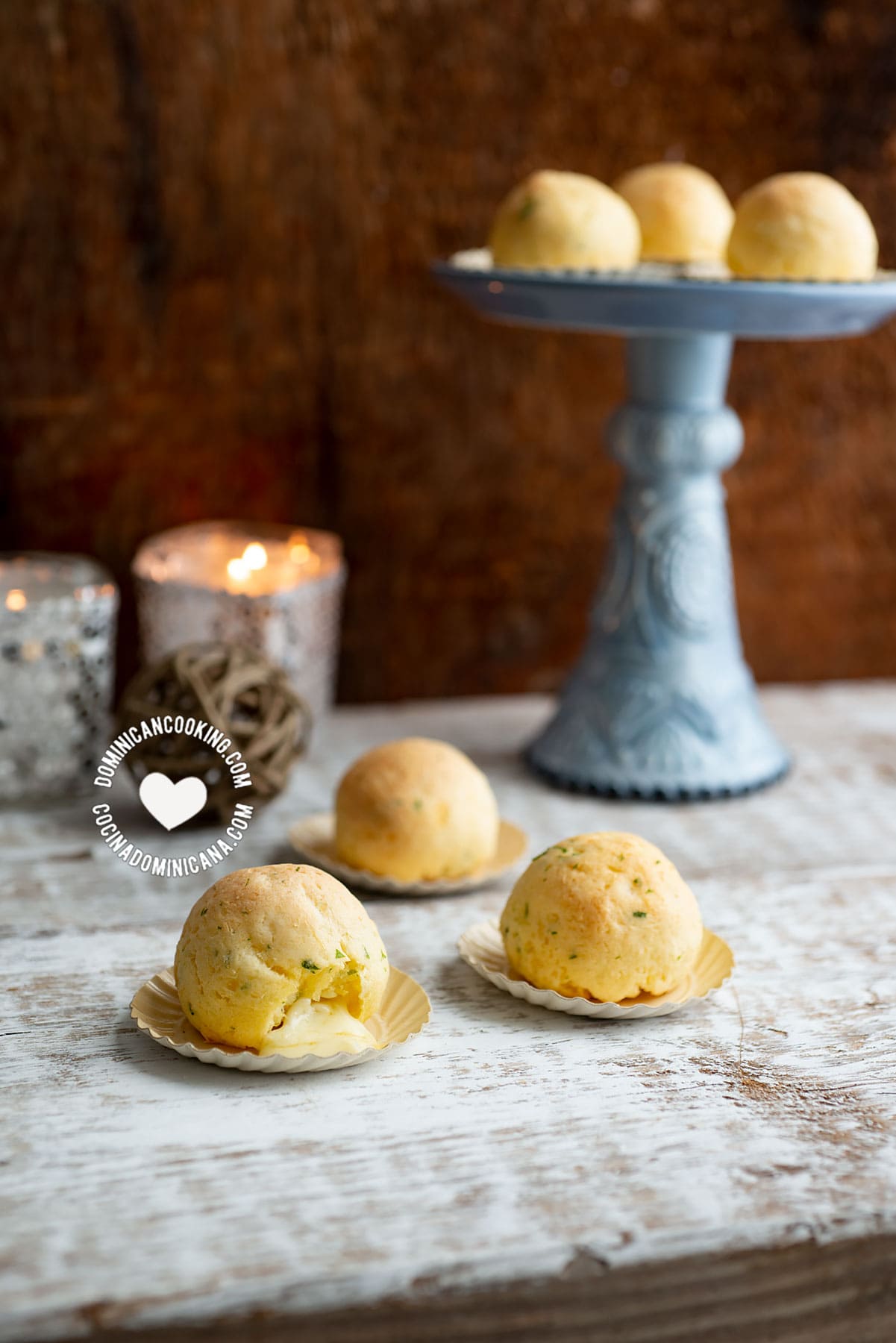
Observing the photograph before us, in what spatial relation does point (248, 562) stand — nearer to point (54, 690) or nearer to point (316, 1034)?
point (54, 690)

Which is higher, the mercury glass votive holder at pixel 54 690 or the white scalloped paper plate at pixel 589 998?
the mercury glass votive holder at pixel 54 690

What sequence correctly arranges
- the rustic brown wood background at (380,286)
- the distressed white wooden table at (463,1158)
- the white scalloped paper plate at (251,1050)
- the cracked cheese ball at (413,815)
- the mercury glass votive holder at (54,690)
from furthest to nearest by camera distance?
the rustic brown wood background at (380,286), the mercury glass votive holder at (54,690), the cracked cheese ball at (413,815), the white scalloped paper plate at (251,1050), the distressed white wooden table at (463,1158)

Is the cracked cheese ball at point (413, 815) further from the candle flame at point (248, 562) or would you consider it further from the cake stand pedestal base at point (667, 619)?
the candle flame at point (248, 562)

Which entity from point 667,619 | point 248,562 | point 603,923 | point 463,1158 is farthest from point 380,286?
point 463,1158

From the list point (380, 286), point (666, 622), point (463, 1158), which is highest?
point (380, 286)

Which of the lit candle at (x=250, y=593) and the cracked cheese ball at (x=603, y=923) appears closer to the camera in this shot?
the cracked cheese ball at (x=603, y=923)

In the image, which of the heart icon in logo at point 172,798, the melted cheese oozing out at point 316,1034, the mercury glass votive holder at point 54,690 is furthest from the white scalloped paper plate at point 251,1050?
→ the mercury glass votive holder at point 54,690
